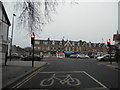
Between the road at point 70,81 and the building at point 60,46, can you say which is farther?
the building at point 60,46

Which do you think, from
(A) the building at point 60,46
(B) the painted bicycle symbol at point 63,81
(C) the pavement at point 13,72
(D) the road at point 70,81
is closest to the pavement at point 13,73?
(C) the pavement at point 13,72

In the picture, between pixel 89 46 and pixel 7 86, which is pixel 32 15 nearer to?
pixel 7 86

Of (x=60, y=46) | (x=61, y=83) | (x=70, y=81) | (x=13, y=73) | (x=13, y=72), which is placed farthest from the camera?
(x=60, y=46)

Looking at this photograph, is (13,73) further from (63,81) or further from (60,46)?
(60,46)

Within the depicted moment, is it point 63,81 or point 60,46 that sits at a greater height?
point 60,46

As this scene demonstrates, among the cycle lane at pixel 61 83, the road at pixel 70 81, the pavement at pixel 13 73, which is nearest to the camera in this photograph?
the cycle lane at pixel 61 83

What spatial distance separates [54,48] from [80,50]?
1658 cm

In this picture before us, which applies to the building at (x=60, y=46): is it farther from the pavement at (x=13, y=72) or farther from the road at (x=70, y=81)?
the road at (x=70, y=81)

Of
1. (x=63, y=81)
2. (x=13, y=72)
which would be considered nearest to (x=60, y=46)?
(x=13, y=72)

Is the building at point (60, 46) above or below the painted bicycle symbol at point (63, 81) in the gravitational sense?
above

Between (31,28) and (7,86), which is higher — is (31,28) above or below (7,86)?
above

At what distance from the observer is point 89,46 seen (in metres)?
94.8

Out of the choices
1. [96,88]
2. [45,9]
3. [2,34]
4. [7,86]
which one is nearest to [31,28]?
[45,9]

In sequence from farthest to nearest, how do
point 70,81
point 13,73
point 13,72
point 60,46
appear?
point 60,46 < point 13,72 < point 13,73 < point 70,81
